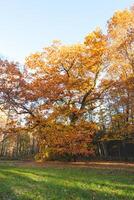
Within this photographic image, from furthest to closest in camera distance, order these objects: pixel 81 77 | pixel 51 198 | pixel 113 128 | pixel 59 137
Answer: pixel 113 128, pixel 81 77, pixel 59 137, pixel 51 198

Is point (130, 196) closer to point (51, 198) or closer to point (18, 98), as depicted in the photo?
point (51, 198)

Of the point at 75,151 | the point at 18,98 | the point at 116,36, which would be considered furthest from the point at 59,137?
the point at 116,36

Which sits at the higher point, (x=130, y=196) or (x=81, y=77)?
(x=81, y=77)

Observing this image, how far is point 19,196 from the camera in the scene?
13672mm

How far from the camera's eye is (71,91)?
48.0 metres

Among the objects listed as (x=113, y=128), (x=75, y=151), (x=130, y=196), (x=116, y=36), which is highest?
(x=116, y=36)

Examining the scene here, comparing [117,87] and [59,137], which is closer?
[59,137]

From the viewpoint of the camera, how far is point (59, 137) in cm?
4247

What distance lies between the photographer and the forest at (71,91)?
44.2 metres

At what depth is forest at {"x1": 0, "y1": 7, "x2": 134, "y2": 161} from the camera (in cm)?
4416

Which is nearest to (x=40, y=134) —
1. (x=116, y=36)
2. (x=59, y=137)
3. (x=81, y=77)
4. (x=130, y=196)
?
(x=59, y=137)

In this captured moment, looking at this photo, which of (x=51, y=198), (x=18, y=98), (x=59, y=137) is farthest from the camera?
(x=18, y=98)

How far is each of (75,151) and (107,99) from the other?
10797 mm

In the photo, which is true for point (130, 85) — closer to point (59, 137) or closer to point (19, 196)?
point (59, 137)
